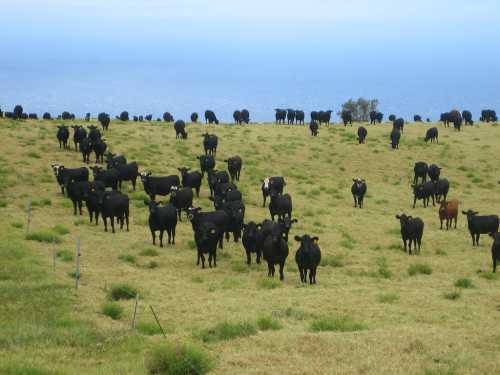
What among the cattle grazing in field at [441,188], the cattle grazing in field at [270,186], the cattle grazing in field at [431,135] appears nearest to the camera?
the cattle grazing in field at [270,186]

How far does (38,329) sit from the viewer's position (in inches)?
543

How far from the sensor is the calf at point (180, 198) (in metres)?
30.6

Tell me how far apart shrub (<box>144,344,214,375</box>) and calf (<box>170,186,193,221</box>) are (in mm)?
19046

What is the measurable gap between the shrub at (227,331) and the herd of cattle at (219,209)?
6978mm

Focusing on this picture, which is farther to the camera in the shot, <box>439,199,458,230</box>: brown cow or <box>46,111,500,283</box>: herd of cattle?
<box>439,199,458,230</box>: brown cow

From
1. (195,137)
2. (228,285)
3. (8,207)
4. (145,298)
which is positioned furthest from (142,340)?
(195,137)

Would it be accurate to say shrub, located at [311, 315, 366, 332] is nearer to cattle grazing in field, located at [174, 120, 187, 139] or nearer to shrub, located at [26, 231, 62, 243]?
shrub, located at [26, 231, 62, 243]

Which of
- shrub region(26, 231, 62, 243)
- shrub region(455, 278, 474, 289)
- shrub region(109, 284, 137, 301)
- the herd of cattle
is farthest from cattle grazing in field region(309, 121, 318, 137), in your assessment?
shrub region(109, 284, 137, 301)

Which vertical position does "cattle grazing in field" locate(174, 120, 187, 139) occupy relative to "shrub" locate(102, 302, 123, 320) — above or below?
above

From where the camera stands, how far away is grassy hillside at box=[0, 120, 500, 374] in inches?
489

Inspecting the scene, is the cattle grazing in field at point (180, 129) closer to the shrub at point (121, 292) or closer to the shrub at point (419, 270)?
the shrub at point (419, 270)

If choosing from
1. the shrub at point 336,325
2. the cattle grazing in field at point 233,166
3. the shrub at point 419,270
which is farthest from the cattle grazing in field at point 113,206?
the shrub at point 336,325

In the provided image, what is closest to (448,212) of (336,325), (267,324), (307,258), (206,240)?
(307,258)

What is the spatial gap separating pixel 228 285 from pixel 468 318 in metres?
7.00
